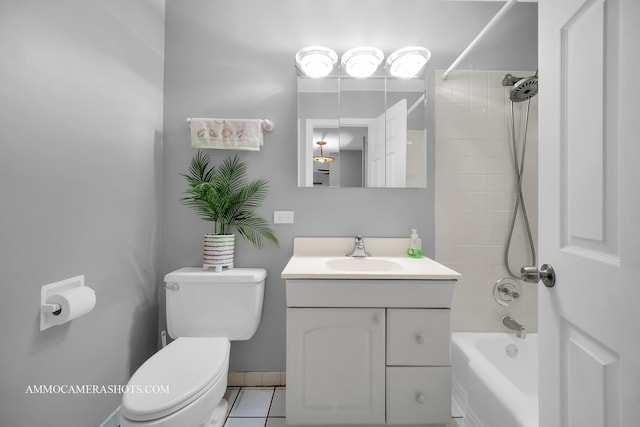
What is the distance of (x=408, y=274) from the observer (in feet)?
4.05

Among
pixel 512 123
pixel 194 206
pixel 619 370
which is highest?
pixel 512 123

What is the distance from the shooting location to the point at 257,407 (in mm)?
1530

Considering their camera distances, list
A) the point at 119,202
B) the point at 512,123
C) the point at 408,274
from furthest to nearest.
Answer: the point at 512,123 → the point at 119,202 → the point at 408,274

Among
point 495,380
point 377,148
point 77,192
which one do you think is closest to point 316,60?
point 377,148

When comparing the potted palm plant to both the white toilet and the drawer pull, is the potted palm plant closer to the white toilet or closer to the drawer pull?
the white toilet

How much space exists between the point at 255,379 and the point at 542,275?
5.35 feet

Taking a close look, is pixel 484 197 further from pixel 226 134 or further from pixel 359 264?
pixel 226 134

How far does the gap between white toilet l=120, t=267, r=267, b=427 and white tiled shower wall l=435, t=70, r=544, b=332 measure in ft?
3.98

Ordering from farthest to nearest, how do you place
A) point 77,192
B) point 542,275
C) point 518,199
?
point 518,199 < point 77,192 < point 542,275

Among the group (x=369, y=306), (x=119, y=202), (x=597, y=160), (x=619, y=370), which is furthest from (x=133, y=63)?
(x=619, y=370)

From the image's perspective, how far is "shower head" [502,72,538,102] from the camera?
1.53m

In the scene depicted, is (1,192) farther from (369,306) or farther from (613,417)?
(613,417)

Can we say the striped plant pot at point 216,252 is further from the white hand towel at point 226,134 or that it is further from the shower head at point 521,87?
the shower head at point 521,87

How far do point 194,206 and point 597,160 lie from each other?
1755 millimetres
